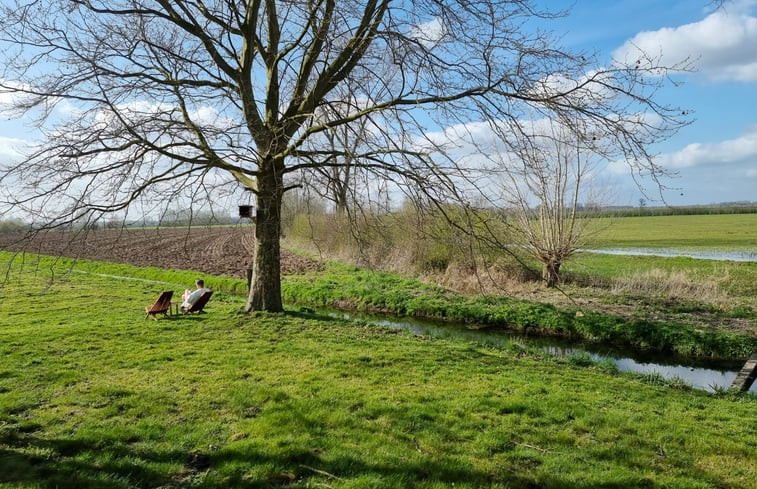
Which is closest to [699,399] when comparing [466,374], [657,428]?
[657,428]

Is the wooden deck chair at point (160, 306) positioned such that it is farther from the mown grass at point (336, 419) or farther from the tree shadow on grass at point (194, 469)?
the tree shadow on grass at point (194, 469)

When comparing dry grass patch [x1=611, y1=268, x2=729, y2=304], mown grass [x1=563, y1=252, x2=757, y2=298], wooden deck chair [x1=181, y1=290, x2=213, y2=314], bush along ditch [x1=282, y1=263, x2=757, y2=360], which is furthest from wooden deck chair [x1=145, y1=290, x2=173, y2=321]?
mown grass [x1=563, y1=252, x2=757, y2=298]

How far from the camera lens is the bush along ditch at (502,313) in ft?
35.3

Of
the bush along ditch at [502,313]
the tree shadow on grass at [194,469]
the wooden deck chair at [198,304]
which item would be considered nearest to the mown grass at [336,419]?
the tree shadow on grass at [194,469]

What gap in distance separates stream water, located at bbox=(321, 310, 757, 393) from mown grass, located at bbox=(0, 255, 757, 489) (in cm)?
179

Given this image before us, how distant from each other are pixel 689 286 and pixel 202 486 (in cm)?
1699

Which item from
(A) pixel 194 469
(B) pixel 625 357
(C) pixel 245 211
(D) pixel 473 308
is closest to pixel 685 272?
(B) pixel 625 357

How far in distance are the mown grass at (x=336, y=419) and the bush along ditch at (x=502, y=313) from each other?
359 centimetres

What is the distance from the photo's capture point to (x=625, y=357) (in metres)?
10.8

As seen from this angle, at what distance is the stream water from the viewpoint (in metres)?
9.27

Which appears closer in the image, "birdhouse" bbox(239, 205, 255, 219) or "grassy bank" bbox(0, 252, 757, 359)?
"birdhouse" bbox(239, 205, 255, 219)

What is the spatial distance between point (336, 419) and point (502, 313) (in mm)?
9707

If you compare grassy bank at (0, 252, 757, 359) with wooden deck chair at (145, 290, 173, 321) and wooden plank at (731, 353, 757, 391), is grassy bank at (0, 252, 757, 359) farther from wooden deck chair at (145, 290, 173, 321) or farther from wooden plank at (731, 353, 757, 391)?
wooden plank at (731, 353, 757, 391)

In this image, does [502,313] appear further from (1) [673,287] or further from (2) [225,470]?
(2) [225,470]
